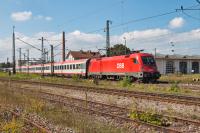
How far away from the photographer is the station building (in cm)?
7629

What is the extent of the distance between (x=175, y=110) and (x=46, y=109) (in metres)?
5.37

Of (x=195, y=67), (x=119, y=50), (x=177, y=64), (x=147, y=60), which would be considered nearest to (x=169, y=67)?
(x=177, y=64)

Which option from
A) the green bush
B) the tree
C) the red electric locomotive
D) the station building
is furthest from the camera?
the station building

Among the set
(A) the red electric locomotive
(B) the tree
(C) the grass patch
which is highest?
(B) the tree

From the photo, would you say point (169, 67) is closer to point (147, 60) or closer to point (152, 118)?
point (147, 60)

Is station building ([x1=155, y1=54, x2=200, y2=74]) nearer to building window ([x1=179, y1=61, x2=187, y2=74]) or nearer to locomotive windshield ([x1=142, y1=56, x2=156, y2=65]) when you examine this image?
building window ([x1=179, y1=61, x2=187, y2=74])

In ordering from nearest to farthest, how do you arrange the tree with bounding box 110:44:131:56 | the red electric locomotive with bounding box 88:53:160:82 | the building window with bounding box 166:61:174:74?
the red electric locomotive with bounding box 88:53:160:82, the tree with bounding box 110:44:131:56, the building window with bounding box 166:61:174:74

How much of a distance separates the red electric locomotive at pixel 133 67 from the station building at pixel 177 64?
38443mm

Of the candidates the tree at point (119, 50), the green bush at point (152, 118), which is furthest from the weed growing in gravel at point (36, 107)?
the tree at point (119, 50)

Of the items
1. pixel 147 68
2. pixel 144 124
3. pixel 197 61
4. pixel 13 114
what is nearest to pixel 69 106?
pixel 13 114

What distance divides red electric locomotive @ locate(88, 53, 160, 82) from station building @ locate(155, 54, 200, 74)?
38443 mm

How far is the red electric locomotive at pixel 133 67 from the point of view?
32375 millimetres

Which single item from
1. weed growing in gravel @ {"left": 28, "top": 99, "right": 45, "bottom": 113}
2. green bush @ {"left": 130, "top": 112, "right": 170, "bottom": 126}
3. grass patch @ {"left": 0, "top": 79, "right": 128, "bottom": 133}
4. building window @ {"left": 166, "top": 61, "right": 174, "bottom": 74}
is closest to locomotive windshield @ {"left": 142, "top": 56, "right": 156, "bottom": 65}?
grass patch @ {"left": 0, "top": 79, "right": 128, "bottom": 133}

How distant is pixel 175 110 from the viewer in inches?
575
